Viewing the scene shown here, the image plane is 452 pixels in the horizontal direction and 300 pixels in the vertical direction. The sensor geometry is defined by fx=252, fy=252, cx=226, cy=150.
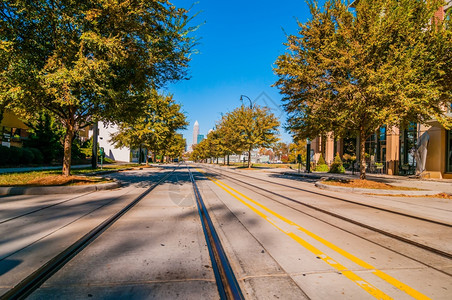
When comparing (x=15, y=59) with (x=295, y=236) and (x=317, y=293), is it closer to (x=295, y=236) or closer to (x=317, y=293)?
(x=295, y=236)

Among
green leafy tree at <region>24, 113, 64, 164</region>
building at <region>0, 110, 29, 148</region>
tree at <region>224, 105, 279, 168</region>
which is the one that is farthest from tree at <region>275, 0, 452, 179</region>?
building at <region>0, 110, 29, 148</region>

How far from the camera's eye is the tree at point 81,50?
829 centimetres

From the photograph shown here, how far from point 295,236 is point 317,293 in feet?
6.24

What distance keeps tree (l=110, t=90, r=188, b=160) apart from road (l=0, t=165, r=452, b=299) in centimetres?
2319

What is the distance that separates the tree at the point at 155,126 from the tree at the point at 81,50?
59.3ft

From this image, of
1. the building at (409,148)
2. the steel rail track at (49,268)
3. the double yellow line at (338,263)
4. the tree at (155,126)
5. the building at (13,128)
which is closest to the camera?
the steel rail track at (49,268)

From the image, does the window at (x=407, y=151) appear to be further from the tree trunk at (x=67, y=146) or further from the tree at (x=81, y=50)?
the tree trunk at (x=67, y=146)

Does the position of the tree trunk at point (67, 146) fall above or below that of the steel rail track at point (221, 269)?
above

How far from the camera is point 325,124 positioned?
13289mm

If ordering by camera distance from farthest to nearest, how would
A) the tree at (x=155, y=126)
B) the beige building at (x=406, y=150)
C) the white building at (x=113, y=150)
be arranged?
the white building at (x=113, y=150) < the tree at (x=155, y=126) < the beige building at (x=406, y=150)

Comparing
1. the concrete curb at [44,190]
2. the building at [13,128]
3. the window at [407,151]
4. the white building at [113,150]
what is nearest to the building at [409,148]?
the window at [407,151]

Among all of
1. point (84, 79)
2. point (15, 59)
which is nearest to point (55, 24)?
point (15, 59)

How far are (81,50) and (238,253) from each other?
878 cm

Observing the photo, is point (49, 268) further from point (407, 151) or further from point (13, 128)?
point (13, 128)
